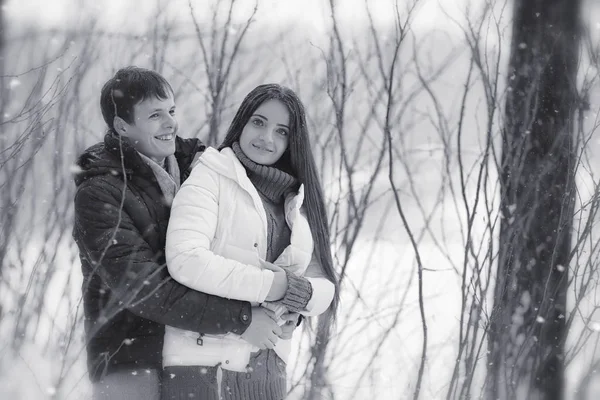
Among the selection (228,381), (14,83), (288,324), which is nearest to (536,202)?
(288,324)

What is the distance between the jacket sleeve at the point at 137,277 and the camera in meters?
1.98

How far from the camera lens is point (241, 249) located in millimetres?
2100

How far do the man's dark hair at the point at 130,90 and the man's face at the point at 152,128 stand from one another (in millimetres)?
16

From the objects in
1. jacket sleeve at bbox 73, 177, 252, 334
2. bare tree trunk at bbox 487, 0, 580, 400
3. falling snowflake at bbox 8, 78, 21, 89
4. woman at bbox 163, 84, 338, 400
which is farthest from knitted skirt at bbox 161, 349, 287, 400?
falling snowflake at bbox 8, 78, 21, 89

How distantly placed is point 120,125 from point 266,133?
42 centimetres

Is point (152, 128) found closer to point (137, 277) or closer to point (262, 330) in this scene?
point (137, 277)

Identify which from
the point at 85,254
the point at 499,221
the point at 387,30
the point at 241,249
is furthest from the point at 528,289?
the point at 85,254

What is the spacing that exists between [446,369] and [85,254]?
1760 millimetres

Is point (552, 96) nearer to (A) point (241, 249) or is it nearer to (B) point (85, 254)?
(A) point (241, 249)

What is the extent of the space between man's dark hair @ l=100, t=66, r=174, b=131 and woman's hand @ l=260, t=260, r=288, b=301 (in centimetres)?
Answer: 59

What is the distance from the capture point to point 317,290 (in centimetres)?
220

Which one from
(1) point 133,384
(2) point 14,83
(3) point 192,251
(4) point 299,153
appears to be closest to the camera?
(3) point 192,251

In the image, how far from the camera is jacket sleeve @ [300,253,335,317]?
218cm

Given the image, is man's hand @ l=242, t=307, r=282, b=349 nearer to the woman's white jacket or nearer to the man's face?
the woman's white jacket
